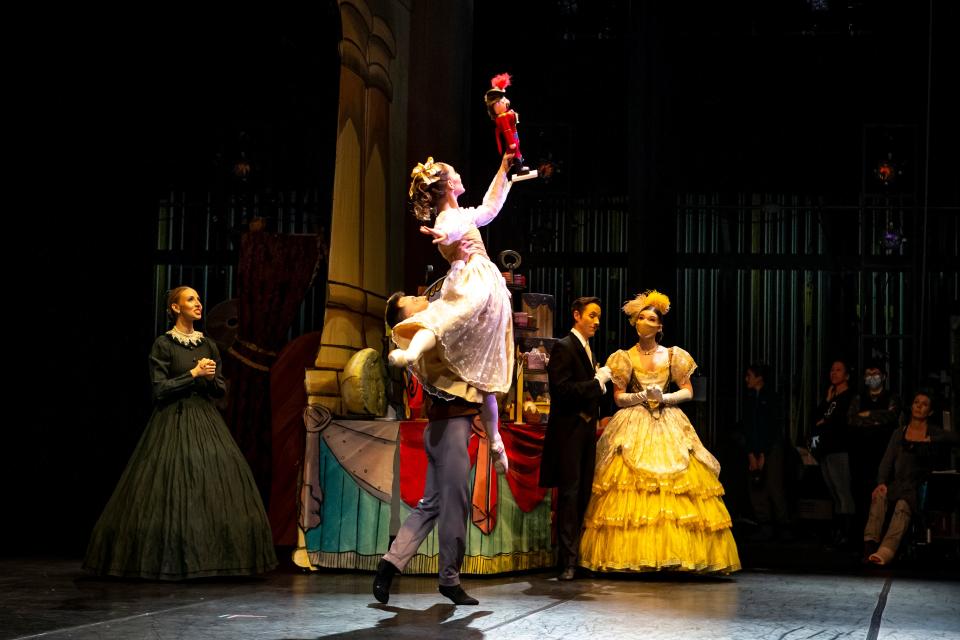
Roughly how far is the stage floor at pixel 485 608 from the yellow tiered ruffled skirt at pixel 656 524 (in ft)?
0.34

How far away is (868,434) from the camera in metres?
8.06

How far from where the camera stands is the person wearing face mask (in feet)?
26.3

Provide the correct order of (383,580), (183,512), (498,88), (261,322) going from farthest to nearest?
(261,322) < (183,512) < (498,88) < (383,580)

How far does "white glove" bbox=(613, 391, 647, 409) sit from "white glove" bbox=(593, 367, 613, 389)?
4.9 inches

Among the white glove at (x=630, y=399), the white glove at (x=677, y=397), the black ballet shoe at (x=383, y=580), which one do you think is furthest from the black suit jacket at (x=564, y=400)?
the black ballet shoe at (x=383, y=580)

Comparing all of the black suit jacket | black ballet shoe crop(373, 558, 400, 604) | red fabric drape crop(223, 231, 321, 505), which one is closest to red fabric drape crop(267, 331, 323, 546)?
red fabric drape crop(223, 231, 321, 505)

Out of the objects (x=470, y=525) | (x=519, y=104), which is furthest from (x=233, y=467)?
(x=519, y=104)

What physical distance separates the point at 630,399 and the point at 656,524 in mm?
653

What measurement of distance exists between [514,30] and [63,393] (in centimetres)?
516

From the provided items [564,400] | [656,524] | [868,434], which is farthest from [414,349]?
[868,434]

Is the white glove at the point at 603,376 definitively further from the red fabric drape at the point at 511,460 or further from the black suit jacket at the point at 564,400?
the red fabric drape at the point at 511,460

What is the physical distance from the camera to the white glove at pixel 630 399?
6363 millimetres

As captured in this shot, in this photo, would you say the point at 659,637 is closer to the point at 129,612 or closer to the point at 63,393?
the point at 129,612

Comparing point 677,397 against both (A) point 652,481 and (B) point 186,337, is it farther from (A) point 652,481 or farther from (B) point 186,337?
(B) point 186,337
